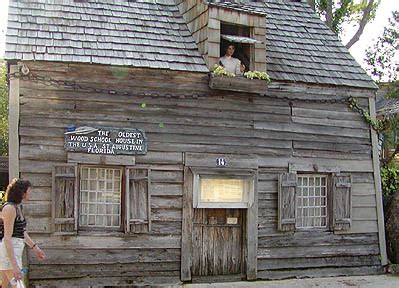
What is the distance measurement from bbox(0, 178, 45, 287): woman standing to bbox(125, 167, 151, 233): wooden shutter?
287 centimetres

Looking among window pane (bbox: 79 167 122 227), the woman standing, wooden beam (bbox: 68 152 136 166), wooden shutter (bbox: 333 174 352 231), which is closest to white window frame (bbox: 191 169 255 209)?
wooden beam (bbox: 68 152 136 166)

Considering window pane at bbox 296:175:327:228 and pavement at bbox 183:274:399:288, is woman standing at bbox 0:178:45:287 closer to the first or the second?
pavement at bbox 183:274:399:288

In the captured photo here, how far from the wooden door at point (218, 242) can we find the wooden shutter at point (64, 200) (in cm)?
226

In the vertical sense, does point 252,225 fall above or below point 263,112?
below

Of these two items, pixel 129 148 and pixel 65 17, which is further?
pixel 65 17

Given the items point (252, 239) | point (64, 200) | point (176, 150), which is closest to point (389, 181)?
point (252, 239)

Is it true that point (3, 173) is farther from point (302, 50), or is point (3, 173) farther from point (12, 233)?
point (12, 233)

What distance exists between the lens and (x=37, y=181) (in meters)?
8.98

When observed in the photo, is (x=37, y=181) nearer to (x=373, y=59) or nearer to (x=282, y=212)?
(x=282, y=212)

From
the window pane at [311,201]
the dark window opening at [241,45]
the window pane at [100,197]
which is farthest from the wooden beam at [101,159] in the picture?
the window pane at [311,201]

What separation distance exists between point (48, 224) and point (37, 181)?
738 mm

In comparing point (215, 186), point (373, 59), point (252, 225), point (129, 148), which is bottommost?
point (252, 225)

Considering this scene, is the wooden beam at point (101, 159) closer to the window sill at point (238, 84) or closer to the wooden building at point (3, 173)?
the window sill at point (238, 84)

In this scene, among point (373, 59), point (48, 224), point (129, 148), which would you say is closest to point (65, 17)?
point (129, 148)
